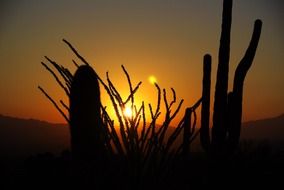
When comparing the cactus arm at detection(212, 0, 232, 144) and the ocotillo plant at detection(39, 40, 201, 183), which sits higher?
the cactus arm at detection(212, 0, 232, 144)

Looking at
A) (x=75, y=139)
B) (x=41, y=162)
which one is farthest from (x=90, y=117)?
(x=41, y=162)

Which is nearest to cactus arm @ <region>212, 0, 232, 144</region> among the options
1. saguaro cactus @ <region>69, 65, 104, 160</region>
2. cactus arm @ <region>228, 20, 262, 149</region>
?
cactus arm @ <region>228, 20, 262, 149</region>

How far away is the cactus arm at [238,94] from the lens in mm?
3962

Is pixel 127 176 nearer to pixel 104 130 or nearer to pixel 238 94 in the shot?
pixel 104 130

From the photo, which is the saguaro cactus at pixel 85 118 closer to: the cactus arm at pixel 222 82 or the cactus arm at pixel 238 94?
the cactus arm at pixel 222 82

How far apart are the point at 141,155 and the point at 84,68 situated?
58 centimetres

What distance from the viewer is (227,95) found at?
419 cm

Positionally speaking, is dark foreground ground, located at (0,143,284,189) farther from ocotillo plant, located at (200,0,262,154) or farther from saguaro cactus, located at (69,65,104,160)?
ocotillo plant, located at (200,0,262,154)

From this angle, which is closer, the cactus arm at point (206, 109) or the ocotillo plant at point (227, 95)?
the ocotillo plant at point (227, 95)

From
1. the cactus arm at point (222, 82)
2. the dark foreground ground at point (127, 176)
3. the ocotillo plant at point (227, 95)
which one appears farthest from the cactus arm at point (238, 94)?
the dark foreground ground at point (127, 176)

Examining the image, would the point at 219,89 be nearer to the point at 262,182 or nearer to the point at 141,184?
the point at 141,184

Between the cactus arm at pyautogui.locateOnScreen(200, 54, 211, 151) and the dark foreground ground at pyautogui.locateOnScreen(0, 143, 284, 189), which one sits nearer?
the dark foreground ground at pyautogui.locateOnScreen(0, 143, 284, 189)

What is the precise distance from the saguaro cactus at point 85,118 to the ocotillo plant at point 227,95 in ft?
5.27

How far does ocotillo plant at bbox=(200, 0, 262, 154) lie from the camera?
12.7 ft
